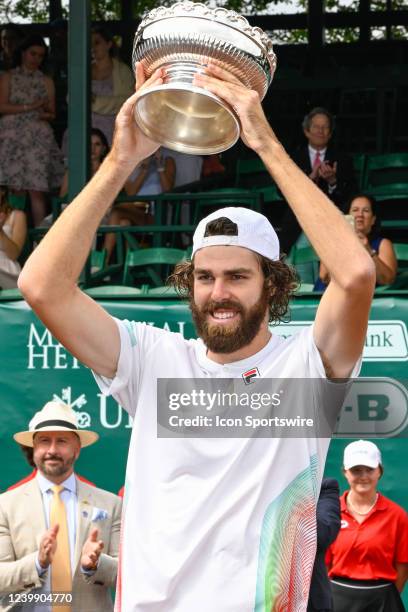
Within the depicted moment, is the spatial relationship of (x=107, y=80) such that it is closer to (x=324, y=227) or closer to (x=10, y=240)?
(x=10, y=240)

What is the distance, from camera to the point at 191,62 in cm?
322

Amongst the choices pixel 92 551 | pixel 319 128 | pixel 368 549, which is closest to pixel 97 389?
pixel 368 549

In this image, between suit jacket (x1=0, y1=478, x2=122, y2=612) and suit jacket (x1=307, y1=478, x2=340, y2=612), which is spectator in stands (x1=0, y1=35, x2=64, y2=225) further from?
suit jacket (x1=307, y1=478, x2=340, y2=612)

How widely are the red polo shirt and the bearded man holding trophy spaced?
3576mm

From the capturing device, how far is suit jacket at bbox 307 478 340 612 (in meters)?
5.23

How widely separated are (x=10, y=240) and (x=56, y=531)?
3.40 m

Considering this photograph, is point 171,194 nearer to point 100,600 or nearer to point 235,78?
point 100,600

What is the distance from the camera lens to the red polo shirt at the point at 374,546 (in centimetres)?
683

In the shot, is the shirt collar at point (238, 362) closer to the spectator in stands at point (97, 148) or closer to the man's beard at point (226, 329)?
the man's beard at point (226, 329)

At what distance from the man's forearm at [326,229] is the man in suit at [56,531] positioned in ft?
8.41

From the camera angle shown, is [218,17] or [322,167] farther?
[322,167]

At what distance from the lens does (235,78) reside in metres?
3.24

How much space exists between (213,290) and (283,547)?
2.18ft

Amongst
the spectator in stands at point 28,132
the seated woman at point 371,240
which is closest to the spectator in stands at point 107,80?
the spectator in stands at point 28,132
